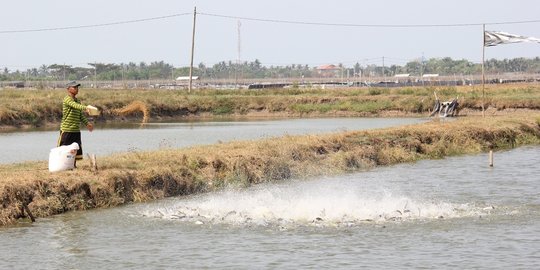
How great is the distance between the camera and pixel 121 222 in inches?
637

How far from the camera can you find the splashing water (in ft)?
53.5

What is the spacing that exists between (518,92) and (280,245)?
1844 inches

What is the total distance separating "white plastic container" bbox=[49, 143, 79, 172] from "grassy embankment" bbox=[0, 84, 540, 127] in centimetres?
→ 2580

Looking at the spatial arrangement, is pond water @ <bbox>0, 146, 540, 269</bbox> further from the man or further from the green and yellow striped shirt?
the green and yellow striped shirt

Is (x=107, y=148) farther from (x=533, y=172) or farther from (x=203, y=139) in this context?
(x=533, y=172)

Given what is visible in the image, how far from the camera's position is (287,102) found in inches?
2190

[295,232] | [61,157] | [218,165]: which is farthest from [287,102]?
[295,232]

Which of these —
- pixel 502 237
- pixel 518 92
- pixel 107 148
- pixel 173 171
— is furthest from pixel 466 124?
pixel 518 92

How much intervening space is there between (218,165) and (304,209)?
482cm

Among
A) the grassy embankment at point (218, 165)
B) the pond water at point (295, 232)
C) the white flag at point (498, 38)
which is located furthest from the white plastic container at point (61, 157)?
the white flag at point (498, 38)

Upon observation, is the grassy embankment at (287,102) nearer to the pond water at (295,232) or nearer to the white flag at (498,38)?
the white flag at (498,38)

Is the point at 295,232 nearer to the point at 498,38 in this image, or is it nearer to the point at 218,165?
the point at 218,165

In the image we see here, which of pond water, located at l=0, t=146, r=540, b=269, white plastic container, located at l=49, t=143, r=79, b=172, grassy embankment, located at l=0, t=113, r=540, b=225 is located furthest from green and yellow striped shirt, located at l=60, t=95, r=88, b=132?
pond water, located at l=0, t=146, r=540, b=269

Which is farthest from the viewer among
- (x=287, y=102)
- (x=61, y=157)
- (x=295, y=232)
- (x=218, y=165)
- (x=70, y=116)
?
(x=287, y=102)
